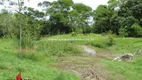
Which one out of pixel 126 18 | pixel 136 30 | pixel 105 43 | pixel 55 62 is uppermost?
pixel 126 18

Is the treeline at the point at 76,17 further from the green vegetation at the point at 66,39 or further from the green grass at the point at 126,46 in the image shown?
the green grass at the point at 126,46

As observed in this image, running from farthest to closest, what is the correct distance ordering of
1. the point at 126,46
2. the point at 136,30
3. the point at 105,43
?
the point at 136,30 → the point at 105,43 → the point at 126,46

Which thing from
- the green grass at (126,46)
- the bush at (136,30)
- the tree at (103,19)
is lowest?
the green grass at (126,46)

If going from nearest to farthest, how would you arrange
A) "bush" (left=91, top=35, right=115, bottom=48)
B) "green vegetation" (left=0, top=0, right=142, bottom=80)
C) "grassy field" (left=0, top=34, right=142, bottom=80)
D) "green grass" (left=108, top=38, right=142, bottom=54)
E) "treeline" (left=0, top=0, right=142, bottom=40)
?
"grassy field" (left=0, top=34, right=142, bottom=80) < "green vegetation" (left=0, top=0, right=142, bottom=80) < "green grass" (left=108, top=38, right=142, bottom=54) < "bush" (left=91, top=35, right=115, bottom=48) < "treeline" (left=0, top=0, right=142, bottom=40)

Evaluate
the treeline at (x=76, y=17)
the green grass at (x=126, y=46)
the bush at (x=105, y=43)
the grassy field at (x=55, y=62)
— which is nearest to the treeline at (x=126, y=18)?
the treeline at (x=76, y=17)

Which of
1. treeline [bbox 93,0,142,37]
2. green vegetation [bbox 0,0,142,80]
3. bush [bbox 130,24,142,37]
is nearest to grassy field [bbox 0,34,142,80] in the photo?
green vegetation [bbox 0,0,142,80]

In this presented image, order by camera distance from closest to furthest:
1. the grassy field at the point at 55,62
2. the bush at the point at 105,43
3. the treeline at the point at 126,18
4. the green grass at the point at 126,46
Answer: the grassy field at the point at 55,62, the green grass at the point at 126,46, the bush at the point at 105,43, the treeline at the point at 126,18

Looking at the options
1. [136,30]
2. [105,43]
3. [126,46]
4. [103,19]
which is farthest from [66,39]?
[103,19]

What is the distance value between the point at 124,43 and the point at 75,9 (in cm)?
2130

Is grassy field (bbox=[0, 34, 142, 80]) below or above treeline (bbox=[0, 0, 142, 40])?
below

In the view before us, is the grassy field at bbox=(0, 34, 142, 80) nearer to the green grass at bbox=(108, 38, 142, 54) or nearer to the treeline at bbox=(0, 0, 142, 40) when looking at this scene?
the green grass at bbox=(108, 38, 142, 54)

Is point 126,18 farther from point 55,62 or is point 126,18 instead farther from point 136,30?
point 55,62

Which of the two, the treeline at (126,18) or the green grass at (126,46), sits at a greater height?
the treeline at (126,18)

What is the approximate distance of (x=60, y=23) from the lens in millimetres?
41469
